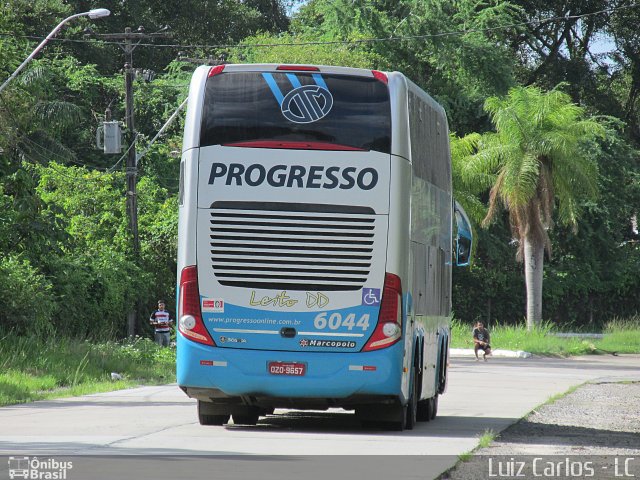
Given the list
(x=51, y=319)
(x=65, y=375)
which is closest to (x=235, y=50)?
(x=51, y=319)

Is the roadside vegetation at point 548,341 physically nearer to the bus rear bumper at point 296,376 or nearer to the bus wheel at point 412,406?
the bus wheel at point 412,406

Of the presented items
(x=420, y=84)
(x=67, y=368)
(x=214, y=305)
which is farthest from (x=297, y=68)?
(x=420, y=84)

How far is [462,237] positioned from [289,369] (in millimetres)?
7254

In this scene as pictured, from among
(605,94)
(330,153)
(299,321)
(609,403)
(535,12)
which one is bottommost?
(609,403)

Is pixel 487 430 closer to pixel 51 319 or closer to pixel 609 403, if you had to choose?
pixel 609 403

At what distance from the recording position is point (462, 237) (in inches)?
880

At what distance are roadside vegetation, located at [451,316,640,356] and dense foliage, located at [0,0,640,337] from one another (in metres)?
4.94

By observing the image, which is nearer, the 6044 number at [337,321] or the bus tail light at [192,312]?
the 6044 number at [337,321]

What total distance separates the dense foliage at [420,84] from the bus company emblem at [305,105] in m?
29.7

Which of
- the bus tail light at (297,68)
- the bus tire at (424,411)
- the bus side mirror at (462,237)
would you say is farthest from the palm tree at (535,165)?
the bus tail light at (297,68)

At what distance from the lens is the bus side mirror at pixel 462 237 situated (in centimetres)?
2188

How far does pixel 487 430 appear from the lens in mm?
16250

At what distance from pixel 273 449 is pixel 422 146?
549 centimetres

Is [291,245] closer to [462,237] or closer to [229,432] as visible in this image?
[229,432]
